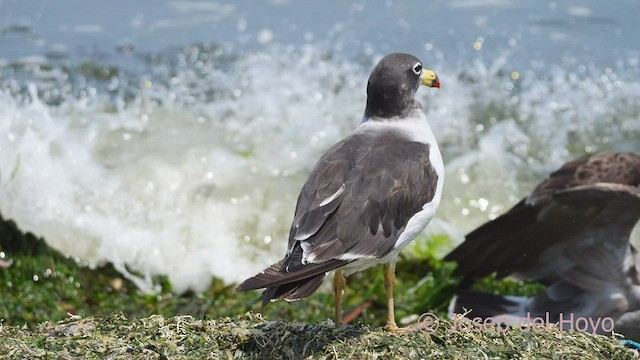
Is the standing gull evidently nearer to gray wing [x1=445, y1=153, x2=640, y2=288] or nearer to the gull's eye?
the gull's eye

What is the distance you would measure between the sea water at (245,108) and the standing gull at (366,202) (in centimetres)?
279

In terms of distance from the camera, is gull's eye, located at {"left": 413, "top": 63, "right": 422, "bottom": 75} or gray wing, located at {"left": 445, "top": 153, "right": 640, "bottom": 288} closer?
gull's eye, located at {"left": 413, "top": 63, "right": 422, "bottom": 75}

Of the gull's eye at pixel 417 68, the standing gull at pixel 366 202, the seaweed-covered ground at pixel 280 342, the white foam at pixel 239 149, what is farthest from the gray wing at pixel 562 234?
the seaweed-covered ground at pixel 280 342

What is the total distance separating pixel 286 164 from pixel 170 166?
929 millimetres

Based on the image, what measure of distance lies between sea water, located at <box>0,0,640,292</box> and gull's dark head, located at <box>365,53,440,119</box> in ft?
8.89

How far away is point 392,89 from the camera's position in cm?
473

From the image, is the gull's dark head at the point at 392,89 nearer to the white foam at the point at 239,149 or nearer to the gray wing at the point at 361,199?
the gray wing at the point at 361,199

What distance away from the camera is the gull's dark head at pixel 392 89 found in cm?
473

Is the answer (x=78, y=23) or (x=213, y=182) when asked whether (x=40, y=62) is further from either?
(x=213, y=182)

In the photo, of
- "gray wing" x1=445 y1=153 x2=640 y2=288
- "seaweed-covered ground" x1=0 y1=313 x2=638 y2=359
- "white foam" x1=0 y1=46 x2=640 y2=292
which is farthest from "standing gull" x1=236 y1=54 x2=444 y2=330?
"white foam" x1=0 y1=46 x2=640 y2=292

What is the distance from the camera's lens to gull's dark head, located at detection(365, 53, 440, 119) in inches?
186

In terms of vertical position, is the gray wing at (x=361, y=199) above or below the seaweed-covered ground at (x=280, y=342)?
above

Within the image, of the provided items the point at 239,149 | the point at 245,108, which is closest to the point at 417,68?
the point at 239,149

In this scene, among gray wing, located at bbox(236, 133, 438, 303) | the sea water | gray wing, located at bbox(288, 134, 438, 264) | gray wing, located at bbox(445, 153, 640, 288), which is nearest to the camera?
gray wing, located at bbox(236, 133, 438, 303)
